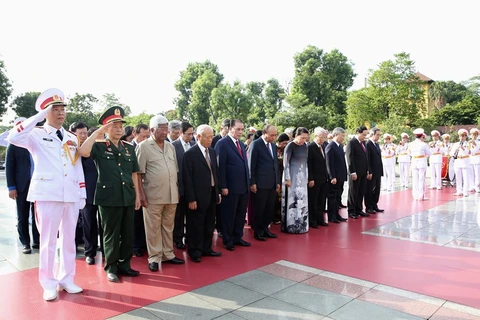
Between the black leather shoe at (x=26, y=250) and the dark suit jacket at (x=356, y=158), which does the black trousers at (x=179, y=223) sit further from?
the dark suit jacket at (x=356, y=158)

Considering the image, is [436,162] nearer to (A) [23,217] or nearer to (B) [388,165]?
(B) [388,165]

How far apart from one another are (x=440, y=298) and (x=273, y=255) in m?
2.02

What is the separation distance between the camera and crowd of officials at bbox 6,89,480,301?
3.48 m

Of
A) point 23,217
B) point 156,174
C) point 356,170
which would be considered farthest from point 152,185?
point 356,170

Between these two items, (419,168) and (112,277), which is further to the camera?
(419,168)

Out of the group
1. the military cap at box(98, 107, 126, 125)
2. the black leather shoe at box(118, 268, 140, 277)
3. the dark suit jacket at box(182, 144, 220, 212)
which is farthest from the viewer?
the dark suit jacket at box(182, 144, 220, 212)

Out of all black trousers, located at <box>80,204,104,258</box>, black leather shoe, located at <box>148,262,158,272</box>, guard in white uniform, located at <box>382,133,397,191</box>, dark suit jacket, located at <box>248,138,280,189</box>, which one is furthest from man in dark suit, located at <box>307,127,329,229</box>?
guard in white uniform, located at <box>382,133,397,191</box>

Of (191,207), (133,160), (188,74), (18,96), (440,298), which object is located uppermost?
(188,74)

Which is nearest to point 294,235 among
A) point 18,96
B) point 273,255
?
point 273,255

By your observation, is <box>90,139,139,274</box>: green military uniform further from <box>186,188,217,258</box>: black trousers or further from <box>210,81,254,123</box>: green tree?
<box>210,81,254,123</box>: green tree

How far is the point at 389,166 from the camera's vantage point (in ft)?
38.8

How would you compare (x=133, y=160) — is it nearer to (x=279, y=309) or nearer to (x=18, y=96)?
(x=279, y=309)

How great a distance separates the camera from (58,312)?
3178mm

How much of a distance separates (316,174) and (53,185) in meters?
4.44
